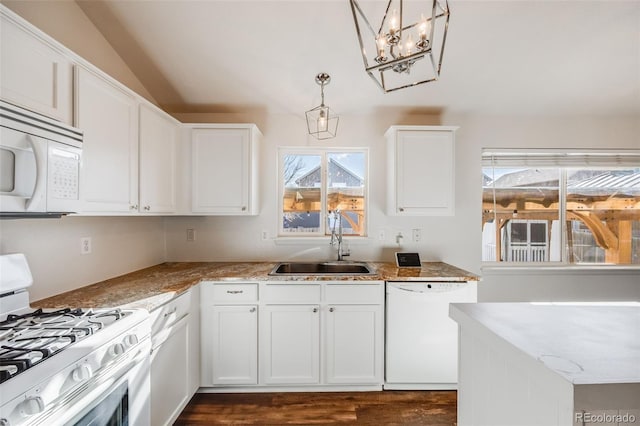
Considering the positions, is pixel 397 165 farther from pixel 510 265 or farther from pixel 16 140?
pixel 16 140

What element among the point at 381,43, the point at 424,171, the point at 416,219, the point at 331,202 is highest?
the point at 381,43

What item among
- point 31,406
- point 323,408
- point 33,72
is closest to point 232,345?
point 323,408

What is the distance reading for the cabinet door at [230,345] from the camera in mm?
2098

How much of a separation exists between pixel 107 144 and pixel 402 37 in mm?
1997

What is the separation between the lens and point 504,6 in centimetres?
180

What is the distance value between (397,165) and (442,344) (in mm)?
1493

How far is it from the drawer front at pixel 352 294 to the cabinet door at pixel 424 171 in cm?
86

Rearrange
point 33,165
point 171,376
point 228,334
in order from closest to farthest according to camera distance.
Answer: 1. point 33,165
2. point 171,376
3. point 228,334

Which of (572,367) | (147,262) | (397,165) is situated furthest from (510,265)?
(147,262)

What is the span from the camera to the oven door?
3.12ft

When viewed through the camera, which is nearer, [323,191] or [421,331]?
[421,331]

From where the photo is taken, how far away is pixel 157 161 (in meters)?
2.12

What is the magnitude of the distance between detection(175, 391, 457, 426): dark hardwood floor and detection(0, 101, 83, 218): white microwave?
64.5 inches

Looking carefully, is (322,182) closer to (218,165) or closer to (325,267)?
(325,267)
